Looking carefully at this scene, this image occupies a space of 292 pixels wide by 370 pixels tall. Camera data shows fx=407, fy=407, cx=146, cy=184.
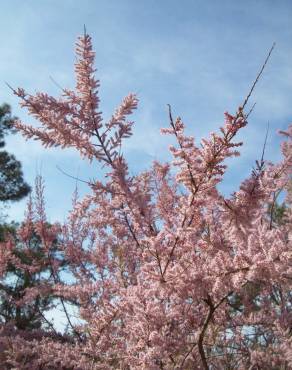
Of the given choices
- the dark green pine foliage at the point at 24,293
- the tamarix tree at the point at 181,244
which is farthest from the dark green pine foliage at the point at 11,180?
the tamarix tree at the point at 181,244

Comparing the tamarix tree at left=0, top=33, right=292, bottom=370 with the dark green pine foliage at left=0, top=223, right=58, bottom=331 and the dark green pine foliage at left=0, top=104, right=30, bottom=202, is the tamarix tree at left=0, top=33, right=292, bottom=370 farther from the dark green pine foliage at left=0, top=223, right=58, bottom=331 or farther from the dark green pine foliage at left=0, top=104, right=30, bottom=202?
the dark green pine foliage at left=0, top=104, right=30, bottom=202

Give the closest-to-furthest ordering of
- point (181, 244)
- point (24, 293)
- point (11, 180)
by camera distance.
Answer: point (181, 244), point (24, 293), point (11, 180)

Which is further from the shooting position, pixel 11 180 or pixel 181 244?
pixel 11 180

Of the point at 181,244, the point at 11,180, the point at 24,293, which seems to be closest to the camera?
the point at 181,244

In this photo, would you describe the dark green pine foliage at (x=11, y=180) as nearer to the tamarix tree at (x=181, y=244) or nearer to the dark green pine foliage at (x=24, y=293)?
the dark green pine foliage at (x=24, y=293)

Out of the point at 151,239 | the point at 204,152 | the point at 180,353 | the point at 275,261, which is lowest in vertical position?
the point at 180,353

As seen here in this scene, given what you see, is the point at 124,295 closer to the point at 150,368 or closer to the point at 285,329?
the point at 150,368

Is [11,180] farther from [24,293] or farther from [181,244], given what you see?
[181,244]

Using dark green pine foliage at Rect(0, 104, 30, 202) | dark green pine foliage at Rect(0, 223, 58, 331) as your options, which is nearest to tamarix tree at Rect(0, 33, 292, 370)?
dark green pine foliage at Rect(0, 223, 58, 331)

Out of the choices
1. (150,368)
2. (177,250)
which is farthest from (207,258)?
(150,368)

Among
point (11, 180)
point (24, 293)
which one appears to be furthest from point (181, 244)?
point (11, 180)

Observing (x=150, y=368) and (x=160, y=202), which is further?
(x=160, y=202)

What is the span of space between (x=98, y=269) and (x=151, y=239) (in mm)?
3260

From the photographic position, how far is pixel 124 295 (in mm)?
3053
